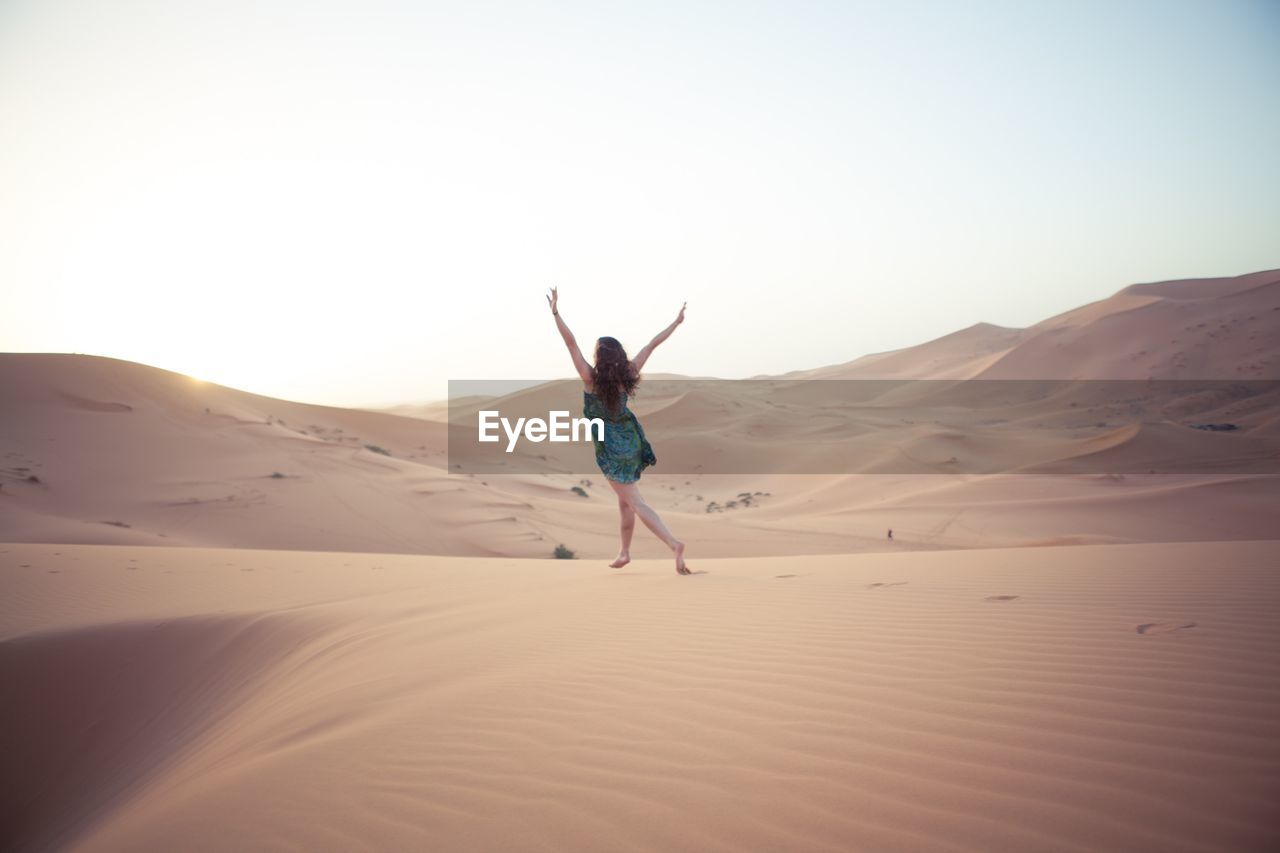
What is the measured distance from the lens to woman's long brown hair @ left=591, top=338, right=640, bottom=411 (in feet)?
19.3

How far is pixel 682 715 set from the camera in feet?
8.79

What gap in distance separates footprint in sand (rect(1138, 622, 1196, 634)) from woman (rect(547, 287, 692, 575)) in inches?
130

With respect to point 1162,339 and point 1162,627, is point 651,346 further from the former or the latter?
point 1162,339

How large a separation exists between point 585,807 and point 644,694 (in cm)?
91

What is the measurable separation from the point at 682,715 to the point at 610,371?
3590 mm

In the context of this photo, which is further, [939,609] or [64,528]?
[64,528]

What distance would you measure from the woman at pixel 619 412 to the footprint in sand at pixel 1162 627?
3305 mm

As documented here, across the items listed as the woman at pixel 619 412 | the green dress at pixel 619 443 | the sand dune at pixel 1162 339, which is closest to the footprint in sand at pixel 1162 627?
the woman at pixel 619 412

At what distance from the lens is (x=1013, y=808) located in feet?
6.09

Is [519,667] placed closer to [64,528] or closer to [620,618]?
[620,618]

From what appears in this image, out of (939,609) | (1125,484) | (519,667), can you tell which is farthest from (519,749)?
(1125,484)
